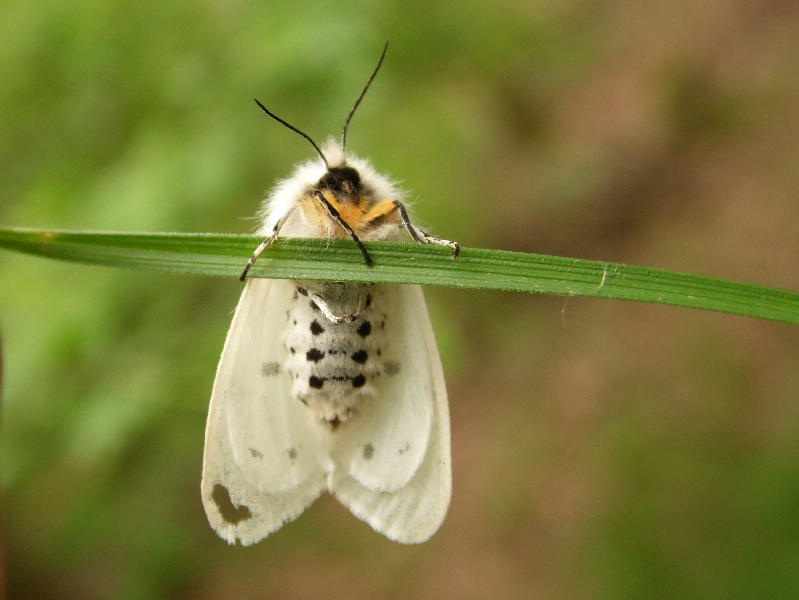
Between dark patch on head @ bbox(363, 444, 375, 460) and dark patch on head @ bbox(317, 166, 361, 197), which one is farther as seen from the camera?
dark patch on head @ bbox(363, 444, 375, 460)

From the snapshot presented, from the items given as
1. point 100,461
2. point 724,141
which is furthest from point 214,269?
point 724,141

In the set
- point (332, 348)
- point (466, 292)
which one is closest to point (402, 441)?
point (332, 348)

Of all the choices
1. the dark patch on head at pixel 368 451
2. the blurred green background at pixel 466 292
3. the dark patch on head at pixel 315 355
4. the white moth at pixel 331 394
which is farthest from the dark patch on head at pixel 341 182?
the blurred green background at pixel 466 292

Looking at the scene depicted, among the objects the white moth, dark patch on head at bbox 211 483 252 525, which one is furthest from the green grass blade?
dark patch on head at bbox 211 483 252 525

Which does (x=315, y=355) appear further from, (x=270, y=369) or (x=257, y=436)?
(x=257, y=436)

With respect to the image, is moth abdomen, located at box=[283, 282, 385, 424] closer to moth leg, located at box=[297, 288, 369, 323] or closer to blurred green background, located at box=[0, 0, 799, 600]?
moth leg, located at box=[297, 288, 369, 323]

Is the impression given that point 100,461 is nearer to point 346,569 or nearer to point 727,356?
point 346,569
